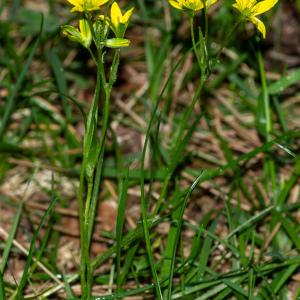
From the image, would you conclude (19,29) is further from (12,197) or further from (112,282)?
(112,282)

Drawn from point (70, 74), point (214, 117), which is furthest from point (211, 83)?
point (70, 74)

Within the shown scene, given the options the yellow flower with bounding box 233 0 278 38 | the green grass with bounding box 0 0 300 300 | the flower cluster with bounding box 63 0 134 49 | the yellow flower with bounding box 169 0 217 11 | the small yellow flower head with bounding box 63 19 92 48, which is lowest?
the green grass with bounding box 0 0 300 300

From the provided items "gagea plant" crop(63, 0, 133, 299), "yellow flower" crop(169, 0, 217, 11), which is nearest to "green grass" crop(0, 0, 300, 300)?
"gagea plant" crop(63, 0, 133, 299)

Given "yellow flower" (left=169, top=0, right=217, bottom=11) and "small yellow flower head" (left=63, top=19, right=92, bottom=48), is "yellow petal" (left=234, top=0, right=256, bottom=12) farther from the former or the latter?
"small yellow flower head" (left=63, top=19, right=92, bottom=48)

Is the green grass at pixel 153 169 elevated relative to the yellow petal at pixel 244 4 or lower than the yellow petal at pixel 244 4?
lower

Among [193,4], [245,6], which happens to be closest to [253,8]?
Answer: [245,6]

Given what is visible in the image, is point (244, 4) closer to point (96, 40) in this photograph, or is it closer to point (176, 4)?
point (176, 4)

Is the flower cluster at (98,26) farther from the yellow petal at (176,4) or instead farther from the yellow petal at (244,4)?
the yellow petal at (244,4)

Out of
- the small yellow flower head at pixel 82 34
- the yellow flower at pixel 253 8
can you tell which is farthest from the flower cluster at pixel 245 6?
the small yellow flower head at pixel 82 34
